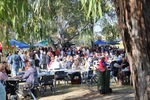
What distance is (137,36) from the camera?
130 inches

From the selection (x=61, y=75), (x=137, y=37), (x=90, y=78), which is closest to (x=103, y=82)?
(x=90, y=78)

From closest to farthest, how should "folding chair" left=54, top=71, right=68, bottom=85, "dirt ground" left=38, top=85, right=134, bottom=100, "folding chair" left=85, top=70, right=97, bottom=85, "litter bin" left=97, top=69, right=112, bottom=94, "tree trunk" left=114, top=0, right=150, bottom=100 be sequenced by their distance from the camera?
"tree trunk" left=114, top=0, right=150, bottom=100, "dirt ground" left=38, top=85, right=134, bottom=100, "litter bin" left=97, top=69, right=112, bottom=94, "folding chair" left=85, top=70, right=97, bottom=85, "folding chair" left=54, top=71, right=68, bottom=85

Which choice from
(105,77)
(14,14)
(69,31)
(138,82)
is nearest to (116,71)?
(105,77)

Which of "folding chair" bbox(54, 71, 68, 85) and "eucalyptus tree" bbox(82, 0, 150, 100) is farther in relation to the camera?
"folding chair" bbox(54, 71, 68, 85)

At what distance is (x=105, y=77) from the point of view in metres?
12.5

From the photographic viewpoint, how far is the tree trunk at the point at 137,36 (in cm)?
323

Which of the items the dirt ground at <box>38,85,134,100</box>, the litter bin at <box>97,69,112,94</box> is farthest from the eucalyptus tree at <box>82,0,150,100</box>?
the litter bin at <box>97,69,112,94</box>

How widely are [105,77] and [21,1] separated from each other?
8025 millimetres

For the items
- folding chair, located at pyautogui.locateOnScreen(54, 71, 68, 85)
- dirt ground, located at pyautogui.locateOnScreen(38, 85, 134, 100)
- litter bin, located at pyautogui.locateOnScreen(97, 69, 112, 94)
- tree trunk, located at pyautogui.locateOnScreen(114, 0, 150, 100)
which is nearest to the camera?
tree trunk, located at pyautogui.locateOnScreen(114, 0, 150, 100)

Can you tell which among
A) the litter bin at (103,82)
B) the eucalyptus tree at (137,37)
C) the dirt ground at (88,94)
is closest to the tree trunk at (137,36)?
the eucalyptus tree at (137,37)

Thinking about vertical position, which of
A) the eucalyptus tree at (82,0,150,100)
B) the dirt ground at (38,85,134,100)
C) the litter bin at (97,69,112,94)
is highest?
the eucalyptus tree at (82,0,150,100)

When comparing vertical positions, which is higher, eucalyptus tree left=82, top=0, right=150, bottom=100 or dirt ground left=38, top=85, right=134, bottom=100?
eucalyptus tree left=82, top=0, right=150, bottom=100

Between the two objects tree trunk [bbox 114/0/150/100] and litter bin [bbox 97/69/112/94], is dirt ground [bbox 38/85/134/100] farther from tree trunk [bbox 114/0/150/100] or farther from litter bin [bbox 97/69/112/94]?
tree trunk [bbox 114/0/150/100]

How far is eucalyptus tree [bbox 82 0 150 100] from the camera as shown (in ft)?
10.6
